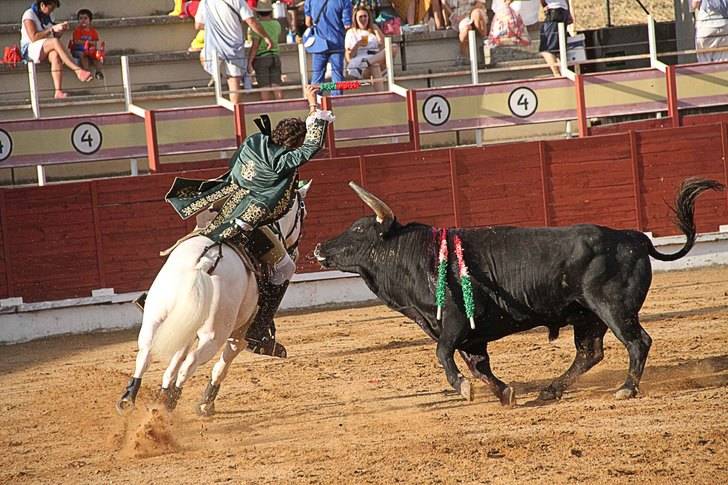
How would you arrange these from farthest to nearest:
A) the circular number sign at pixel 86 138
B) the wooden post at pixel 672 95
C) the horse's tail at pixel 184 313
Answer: the wooden post at pixel 672 95 < the circular number sign at pixel 86 138 < the horse's tail at pixel 184 313

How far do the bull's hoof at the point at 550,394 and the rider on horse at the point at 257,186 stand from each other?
5.57ft

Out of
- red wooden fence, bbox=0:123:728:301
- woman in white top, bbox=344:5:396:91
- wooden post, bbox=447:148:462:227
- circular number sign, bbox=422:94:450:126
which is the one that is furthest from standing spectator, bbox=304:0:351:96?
wooden post, bbox=447:148:462:227

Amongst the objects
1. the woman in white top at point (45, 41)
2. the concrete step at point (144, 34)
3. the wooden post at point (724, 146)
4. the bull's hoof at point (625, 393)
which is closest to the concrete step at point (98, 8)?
the concrete step at point (144, 34)

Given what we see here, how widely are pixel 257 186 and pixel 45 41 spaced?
781cm

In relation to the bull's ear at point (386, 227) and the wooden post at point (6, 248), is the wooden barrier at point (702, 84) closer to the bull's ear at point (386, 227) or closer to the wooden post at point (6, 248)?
the wooden post at point (6, 248)

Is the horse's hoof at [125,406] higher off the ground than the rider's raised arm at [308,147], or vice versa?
the rider's raised arm at [308,147]

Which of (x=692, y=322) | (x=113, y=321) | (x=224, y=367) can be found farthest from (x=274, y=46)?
(x=224, y=367)

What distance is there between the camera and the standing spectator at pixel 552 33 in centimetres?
1457

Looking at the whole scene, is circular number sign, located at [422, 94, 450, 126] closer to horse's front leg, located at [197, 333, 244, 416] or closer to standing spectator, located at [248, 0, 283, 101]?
standing spectator, located at [248, 0, 283, 101]

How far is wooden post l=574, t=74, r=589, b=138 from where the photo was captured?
14.2 m

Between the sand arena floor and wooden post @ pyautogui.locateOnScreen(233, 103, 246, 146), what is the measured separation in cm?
376

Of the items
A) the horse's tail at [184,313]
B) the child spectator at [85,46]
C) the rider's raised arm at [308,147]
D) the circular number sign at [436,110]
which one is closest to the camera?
the horse's tail at [184,313]

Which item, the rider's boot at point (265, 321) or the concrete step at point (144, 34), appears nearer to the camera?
the rider's boot at point (265, 321)

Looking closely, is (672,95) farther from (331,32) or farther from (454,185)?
(331,32)
